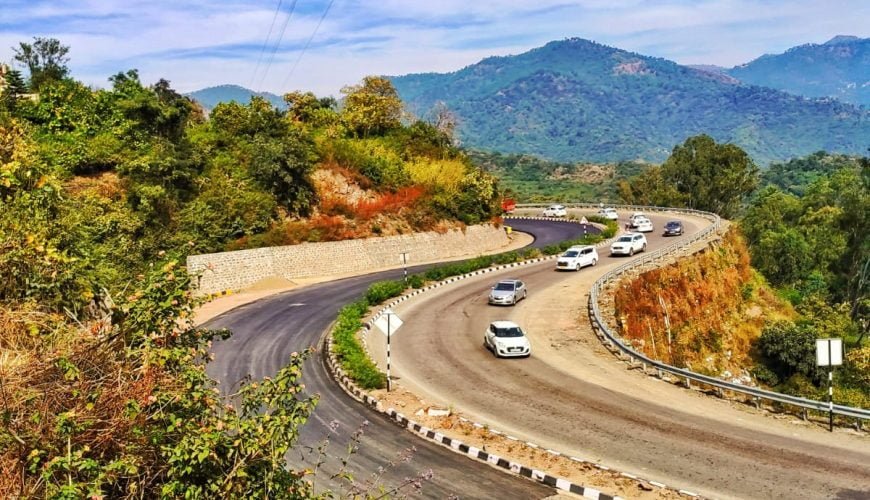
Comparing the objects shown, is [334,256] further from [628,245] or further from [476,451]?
[476,451]

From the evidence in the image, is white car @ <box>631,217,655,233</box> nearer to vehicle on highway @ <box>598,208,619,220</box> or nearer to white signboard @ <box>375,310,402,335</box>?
vehicle on highway @ <box>598,208,619,220</box>

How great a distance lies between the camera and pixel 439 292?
3956cm

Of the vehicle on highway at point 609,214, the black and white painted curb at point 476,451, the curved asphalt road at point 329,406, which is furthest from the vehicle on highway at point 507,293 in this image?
the vehicle on highway at point 609,214

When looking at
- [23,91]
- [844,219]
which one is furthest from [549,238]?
[23,91]

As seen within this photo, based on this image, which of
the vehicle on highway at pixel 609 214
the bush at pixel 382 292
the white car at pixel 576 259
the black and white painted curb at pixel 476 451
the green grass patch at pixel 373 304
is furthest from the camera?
the vehicle on highway at pixel 609 214

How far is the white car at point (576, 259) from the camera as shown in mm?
44031

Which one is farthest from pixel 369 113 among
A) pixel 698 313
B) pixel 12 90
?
pixel 698 313

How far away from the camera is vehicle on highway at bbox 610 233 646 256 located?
159 ft

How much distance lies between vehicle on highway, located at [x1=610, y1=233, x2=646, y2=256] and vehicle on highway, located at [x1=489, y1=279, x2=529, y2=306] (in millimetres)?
15504

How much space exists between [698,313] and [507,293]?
13.1 metres

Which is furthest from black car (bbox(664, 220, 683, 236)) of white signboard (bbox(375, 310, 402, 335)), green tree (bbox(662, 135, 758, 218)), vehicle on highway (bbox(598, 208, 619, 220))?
white signboard (bbox(375, 310, 402, 335))

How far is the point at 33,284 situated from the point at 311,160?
42.2 meters

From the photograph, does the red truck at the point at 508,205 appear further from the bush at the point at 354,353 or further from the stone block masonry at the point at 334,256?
the bush at the point at 354,353

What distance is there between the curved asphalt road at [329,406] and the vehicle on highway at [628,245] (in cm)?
2025
